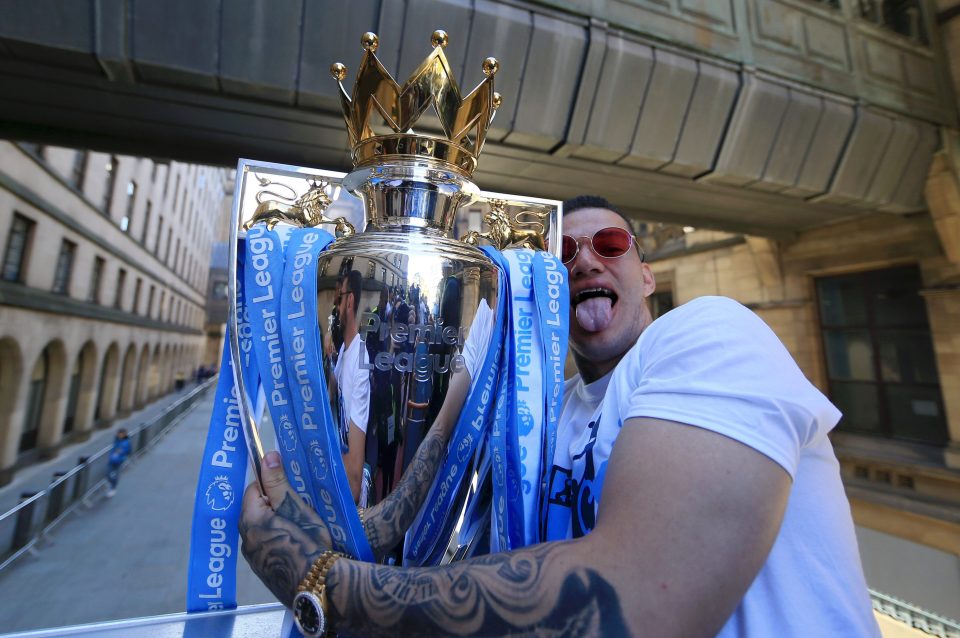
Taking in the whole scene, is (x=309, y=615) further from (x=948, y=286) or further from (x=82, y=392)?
(x=82, y=392)

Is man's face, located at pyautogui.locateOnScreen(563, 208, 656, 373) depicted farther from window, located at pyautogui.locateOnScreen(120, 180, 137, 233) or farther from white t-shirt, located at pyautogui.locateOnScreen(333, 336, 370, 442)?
window, located at pyautogui.locateOnScreen(120, 180, 137, 233)

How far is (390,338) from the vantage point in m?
0.98

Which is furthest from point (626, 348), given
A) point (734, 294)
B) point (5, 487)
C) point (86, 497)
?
point (5, 487)

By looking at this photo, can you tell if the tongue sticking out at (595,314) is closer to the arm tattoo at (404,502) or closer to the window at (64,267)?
the arm tattoo at (404,502)

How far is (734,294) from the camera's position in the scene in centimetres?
855

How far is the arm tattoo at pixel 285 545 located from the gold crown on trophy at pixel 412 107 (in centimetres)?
87

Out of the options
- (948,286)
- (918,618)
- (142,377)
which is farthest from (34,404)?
(948,286)

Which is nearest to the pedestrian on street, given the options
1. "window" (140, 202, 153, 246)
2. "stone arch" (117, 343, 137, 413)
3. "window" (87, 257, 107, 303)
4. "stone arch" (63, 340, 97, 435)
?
"stone arch" (63, 340, 97, 435)

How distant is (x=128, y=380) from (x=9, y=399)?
32.8ft

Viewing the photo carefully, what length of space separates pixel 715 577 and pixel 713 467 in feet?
0.53

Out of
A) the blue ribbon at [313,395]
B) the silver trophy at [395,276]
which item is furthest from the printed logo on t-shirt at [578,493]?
the blue ribbon at [313,395]

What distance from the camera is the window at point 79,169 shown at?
464 inches

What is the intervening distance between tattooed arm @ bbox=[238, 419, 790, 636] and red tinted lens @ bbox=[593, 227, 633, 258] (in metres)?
0.81

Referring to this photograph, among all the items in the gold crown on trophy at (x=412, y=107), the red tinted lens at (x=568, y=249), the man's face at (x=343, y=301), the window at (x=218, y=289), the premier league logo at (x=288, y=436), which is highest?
the window at (x=218, y=289)
